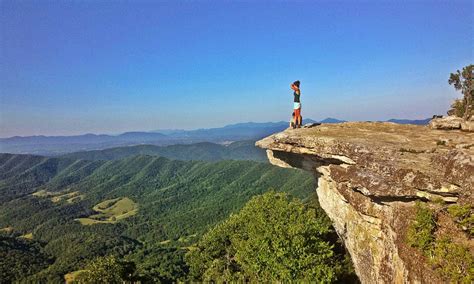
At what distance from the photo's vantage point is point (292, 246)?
982 inches

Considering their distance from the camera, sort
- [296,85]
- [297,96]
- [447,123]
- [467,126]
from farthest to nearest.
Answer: [297,96] < [296,85] < [447,123] < [467,126]

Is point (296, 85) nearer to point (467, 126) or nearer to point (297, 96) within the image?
point (297, 96)

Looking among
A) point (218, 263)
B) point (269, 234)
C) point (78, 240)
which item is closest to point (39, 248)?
point (78, 240)

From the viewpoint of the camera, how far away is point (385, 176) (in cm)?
1575

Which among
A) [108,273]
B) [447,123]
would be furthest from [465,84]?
[108,273]

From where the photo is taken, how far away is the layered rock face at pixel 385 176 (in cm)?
1373

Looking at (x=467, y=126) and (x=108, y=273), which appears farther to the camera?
(x=108, y=273)

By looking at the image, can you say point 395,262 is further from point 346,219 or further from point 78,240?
point 78,240

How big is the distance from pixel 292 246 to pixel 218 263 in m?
19.7

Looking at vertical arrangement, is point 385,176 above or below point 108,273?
above

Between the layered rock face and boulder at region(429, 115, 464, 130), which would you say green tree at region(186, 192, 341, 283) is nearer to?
the layered rock face

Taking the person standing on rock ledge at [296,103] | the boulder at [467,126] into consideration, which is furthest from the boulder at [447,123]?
the person standing on rock ledge at [296,103]

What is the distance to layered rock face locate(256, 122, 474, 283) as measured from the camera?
45.1ft

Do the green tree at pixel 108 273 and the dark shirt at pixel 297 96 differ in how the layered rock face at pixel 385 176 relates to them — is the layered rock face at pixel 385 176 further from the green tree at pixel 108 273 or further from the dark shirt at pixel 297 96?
the green tree at pixel 108 273
